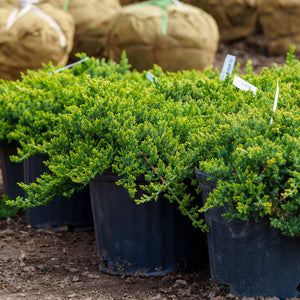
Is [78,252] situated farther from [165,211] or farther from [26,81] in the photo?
[26,81]

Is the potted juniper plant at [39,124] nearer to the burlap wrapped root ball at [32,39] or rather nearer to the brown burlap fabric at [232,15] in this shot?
the burlap wrapped root ball at [32,39]

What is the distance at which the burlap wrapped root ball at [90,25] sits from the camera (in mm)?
6523

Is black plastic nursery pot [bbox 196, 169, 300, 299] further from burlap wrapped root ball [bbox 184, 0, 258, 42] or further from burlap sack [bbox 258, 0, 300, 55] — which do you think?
burlap wrapped root ball [bbox 184, 0, 258, 42]

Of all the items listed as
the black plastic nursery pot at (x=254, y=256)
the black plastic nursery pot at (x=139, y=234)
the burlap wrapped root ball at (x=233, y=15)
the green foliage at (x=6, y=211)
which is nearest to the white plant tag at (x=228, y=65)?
the black plastic nursery pot at (x=139, y=234)

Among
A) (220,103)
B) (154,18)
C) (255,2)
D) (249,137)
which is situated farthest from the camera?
(255,2)

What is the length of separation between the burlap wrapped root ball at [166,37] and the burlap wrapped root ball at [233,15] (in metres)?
2.31

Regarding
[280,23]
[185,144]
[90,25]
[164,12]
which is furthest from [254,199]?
[280,23]

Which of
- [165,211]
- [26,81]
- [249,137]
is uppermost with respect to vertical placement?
[26,81]

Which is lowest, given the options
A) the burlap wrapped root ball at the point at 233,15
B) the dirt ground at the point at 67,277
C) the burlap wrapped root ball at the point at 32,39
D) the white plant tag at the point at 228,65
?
the dirt ground at the point at 67,277

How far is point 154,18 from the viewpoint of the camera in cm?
620

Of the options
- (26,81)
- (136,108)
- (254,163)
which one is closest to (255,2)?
(26,81)

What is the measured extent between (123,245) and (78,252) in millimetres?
635

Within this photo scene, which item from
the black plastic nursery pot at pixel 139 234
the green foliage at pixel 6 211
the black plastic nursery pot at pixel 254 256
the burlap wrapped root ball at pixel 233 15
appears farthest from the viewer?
the burlap wrapped root ball at pixel 233 15

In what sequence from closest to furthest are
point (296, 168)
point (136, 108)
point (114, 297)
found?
point (296, 168)
point (114, 297)
point (136, 108)
